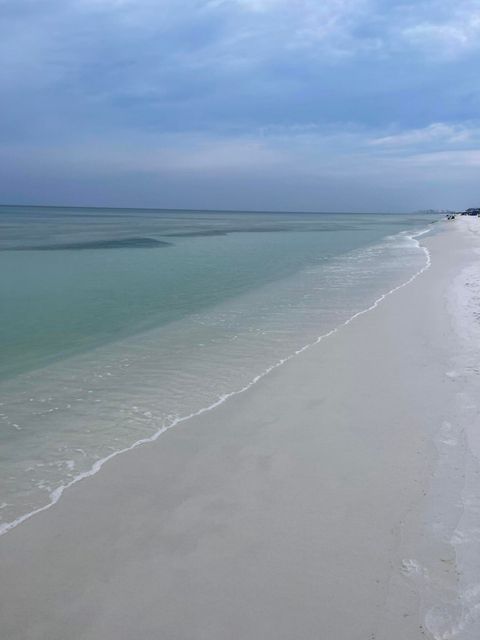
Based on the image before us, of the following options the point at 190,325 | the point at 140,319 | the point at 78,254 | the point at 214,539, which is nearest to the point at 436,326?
the point at 190,325

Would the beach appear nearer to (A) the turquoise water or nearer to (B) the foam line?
(B) the foam line

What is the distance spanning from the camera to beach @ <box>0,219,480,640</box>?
11.0 feet

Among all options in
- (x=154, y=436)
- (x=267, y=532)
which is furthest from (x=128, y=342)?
(x=267, y=532)

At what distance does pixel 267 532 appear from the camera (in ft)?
13.8

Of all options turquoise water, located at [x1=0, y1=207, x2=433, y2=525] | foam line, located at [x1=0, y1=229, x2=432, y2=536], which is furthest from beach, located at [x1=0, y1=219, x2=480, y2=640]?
turquoise water, located at [x1=0, y1=207, x2=433, y2=525]

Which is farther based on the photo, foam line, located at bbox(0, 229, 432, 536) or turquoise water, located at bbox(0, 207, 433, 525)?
turquoise water, located at bbox(0, 207, 433, 525)

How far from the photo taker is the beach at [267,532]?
336cm

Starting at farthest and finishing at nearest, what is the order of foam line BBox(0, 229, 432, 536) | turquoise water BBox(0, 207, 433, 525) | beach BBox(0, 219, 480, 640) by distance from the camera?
turquoise water BBox(0, 207, 433, 525) → foam line BBox(0, 229, 432, 536) → beach BBox(0, 219, 480, 640)

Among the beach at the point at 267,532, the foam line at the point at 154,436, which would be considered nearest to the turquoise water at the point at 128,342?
the foam line at the point at 154,436

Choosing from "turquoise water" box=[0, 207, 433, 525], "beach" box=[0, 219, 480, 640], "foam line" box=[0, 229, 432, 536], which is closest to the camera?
"beach" box=[0, 219, 480, 640]

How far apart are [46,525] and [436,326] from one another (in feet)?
27.9

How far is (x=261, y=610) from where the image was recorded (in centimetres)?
341

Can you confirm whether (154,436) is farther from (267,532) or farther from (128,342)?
(128,342)

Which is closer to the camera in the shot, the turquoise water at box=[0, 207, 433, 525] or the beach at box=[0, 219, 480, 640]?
the beach at box=[0, 219, 480, 640]
